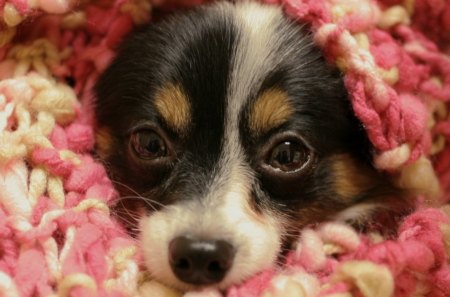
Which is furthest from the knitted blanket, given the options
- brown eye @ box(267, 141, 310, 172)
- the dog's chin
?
brown eye @ box(267, 141, 310, 172)

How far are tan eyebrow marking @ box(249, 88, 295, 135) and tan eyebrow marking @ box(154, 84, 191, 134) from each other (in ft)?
0.54

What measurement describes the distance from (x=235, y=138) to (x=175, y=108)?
168 mm

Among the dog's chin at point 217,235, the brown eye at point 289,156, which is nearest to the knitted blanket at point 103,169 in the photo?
the dog's chin at point 217,235

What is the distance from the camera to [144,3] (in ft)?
6.36

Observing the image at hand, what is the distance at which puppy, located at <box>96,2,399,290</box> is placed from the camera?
1.61m

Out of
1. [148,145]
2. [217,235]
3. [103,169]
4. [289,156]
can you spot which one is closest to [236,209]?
[217,235]

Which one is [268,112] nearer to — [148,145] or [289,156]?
[289,156]

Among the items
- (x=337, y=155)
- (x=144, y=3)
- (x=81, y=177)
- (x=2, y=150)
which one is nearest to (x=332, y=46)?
(x=337, y=155)

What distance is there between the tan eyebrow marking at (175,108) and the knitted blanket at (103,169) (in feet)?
0.78

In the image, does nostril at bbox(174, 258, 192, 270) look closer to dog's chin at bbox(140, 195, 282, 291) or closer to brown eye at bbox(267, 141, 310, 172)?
dog's chin at bbox(140, 195, 282, 291)

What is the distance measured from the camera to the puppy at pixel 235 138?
63.3 inches

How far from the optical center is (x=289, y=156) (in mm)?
1711

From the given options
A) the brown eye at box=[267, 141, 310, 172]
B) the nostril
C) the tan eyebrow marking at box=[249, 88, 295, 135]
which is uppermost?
the tan eyebrow marking at box=[249, 88, 295, 135]

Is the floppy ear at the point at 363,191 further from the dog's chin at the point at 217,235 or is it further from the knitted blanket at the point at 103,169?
the dog's chin at the point at 217,235
